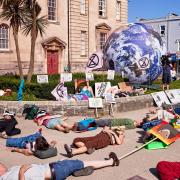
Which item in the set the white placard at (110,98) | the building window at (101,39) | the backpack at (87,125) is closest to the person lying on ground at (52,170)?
the backpack at (87,125)

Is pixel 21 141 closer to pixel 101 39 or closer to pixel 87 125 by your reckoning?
pixel 87 125

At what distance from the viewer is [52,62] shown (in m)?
32.8

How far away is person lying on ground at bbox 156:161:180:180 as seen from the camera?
280 inches

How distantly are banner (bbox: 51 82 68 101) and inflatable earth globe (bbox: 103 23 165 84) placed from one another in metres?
4.21

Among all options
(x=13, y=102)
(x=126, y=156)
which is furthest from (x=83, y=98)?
(x=126, y=156)

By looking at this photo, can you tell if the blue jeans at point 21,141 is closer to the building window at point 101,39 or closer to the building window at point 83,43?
the building window at point 83,43

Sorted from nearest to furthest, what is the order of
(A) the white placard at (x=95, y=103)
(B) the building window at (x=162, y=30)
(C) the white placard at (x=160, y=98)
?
1. (A) the white placard at (x=95, y=103)
2. (C) the white placard at (x=160, y=98)
3. (B) the building window at (x=162, y=30)

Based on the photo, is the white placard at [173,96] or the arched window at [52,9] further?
the arched window at [52,9]

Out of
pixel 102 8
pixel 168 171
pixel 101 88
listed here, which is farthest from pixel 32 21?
pixel 102 8

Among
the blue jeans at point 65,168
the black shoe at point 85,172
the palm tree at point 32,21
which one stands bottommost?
the black shoe at point 85,172

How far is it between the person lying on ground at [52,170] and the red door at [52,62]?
24989 mm

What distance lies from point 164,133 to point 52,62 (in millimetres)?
23972

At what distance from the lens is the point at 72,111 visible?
46.1 feet

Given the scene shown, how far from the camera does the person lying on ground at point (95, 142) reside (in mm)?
8812
